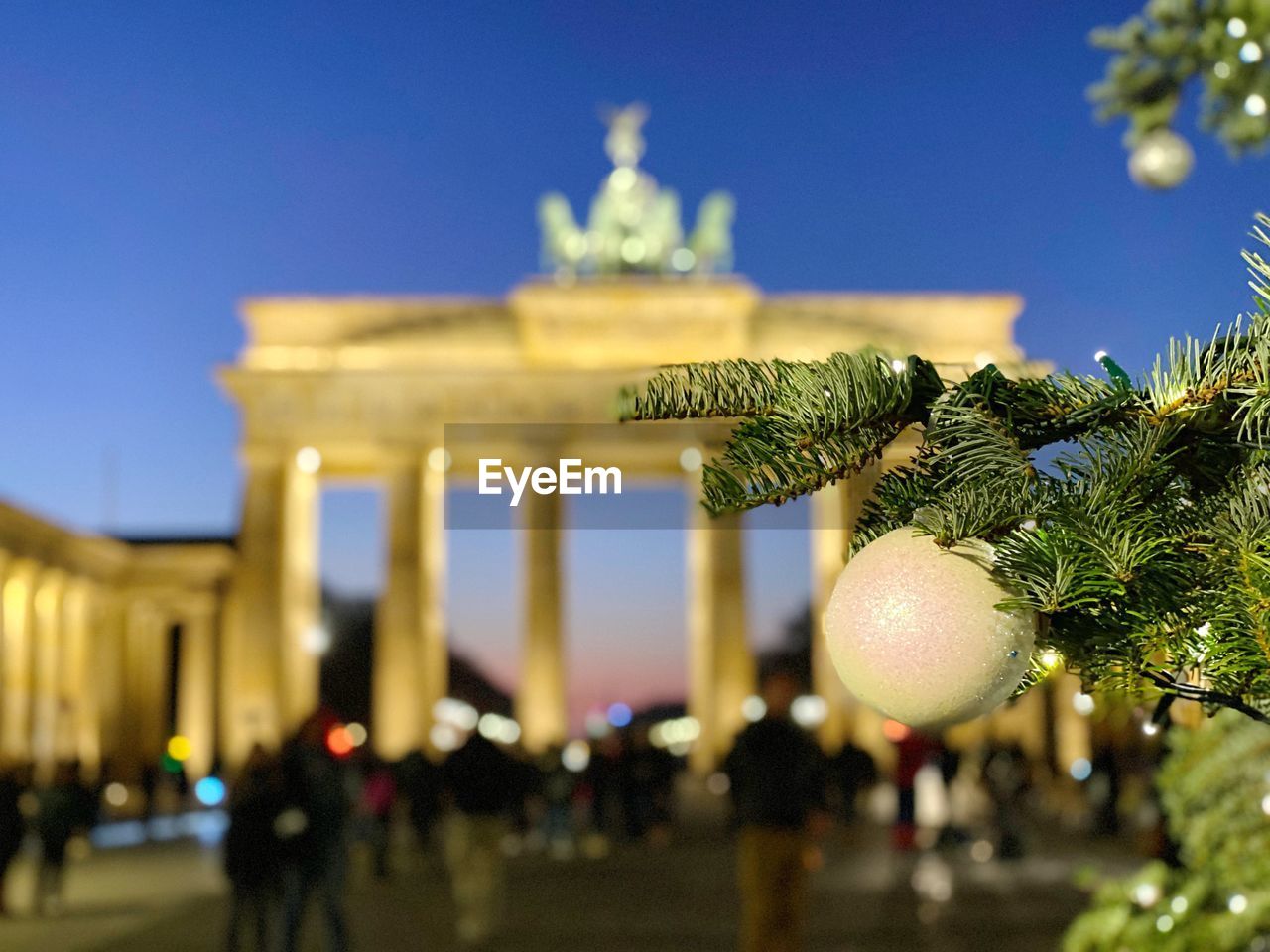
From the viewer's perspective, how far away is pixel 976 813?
34750mm

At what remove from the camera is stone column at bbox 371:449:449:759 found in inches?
2495

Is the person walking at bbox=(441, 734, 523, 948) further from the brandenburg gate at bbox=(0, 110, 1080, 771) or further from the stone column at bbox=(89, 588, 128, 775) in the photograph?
the stone column at bbox=(89, 588, 128, 775)

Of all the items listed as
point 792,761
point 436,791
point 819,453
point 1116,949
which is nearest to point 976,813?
point 436,791

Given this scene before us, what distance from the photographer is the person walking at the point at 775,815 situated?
1182 centimetres

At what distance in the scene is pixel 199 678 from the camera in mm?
78438

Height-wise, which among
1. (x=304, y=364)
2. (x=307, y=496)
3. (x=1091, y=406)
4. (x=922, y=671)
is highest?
(x=304, y=364)

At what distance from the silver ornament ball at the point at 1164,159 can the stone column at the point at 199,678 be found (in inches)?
2829

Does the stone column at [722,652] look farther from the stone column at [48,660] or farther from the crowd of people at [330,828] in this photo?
the crowd of people at [330,828]

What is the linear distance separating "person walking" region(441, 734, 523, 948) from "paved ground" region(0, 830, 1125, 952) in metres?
0.33

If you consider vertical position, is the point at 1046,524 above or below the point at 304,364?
below

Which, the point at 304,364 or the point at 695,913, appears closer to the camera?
the point at 695,913

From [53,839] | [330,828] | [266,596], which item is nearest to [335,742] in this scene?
[330,828]

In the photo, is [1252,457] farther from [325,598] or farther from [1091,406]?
[325,598]

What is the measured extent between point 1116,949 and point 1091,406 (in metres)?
4.53
